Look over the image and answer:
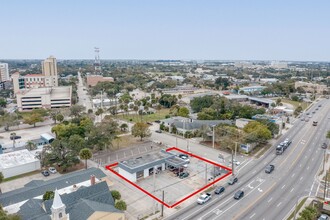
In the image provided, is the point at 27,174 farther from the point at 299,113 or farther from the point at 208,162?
the point at 299,113

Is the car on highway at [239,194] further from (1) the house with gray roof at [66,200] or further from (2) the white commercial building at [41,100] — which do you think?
(2) the white commercial building at [41,100]

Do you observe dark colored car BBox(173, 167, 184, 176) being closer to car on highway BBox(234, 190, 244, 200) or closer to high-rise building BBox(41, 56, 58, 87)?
car on highway BBox(234, 190, 244, 200)

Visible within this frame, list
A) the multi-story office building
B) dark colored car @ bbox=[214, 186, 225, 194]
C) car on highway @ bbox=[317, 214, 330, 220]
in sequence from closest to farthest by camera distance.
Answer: car on highway @ bbox=[317, 214, 330, 220] < dark colored car @ bbox=[214, 186, 225, 194] < the multi-story office building

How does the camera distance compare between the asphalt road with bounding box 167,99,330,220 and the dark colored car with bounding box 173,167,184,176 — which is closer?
the asphalt road with bounding box 167,99,330,220

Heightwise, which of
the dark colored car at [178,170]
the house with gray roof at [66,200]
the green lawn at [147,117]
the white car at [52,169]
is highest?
the house with gray roof at [66,200]

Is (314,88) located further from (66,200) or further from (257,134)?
(66,200)

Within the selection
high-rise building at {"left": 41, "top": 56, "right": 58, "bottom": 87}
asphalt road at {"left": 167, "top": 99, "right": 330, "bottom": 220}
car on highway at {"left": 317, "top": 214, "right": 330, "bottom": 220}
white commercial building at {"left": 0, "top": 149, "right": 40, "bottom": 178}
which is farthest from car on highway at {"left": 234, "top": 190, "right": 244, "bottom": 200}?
high-rise building at {"left": 41, "top": 56, "right": 58, "bottom": 87}

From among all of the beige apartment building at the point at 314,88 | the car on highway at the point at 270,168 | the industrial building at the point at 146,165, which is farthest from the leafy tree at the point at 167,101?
the beige apartment building at the point at 314,88

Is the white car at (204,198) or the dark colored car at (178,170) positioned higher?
the white car at (204,198)
